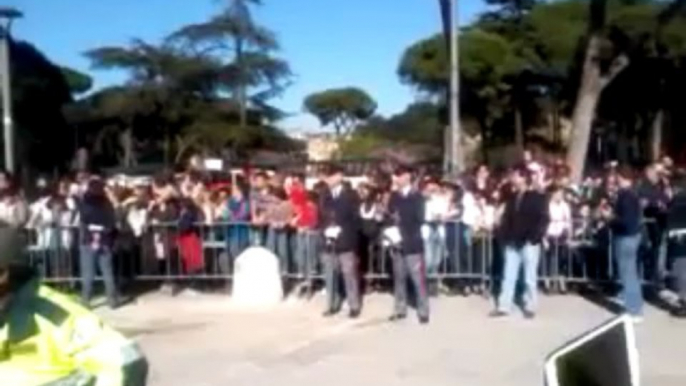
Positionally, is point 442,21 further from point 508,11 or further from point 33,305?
point 508,11

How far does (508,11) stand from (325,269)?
4786cm

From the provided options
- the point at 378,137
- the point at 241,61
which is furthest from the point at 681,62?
the point at 378,137

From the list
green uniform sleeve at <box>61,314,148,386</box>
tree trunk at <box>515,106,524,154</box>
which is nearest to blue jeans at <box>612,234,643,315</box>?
green uniform sleeve at <box>61,314,148,386</box>

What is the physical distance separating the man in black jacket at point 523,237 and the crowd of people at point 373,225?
0.01 meters

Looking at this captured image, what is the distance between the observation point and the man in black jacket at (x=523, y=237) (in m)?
14.4

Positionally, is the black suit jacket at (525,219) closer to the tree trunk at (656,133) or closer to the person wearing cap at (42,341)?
the person wearing cap at (42,341)

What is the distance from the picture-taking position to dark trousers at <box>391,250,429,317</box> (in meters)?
14.1

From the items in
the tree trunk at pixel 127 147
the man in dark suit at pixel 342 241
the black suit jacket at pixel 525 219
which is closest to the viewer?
the black suit jacket at pixel 525 219

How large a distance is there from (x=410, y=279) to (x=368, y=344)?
1.84 m

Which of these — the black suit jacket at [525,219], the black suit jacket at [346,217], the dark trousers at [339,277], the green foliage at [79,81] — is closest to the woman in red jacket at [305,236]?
the dark trousers at [339,277]

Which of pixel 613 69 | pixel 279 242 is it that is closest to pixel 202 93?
pixel 613 69

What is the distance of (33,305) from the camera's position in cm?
307

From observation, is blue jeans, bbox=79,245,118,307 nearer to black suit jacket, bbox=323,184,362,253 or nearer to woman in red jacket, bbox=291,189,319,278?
woman in red jacket, bbox=291,189,319,278

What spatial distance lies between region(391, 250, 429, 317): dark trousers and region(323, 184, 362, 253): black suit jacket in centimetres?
51
